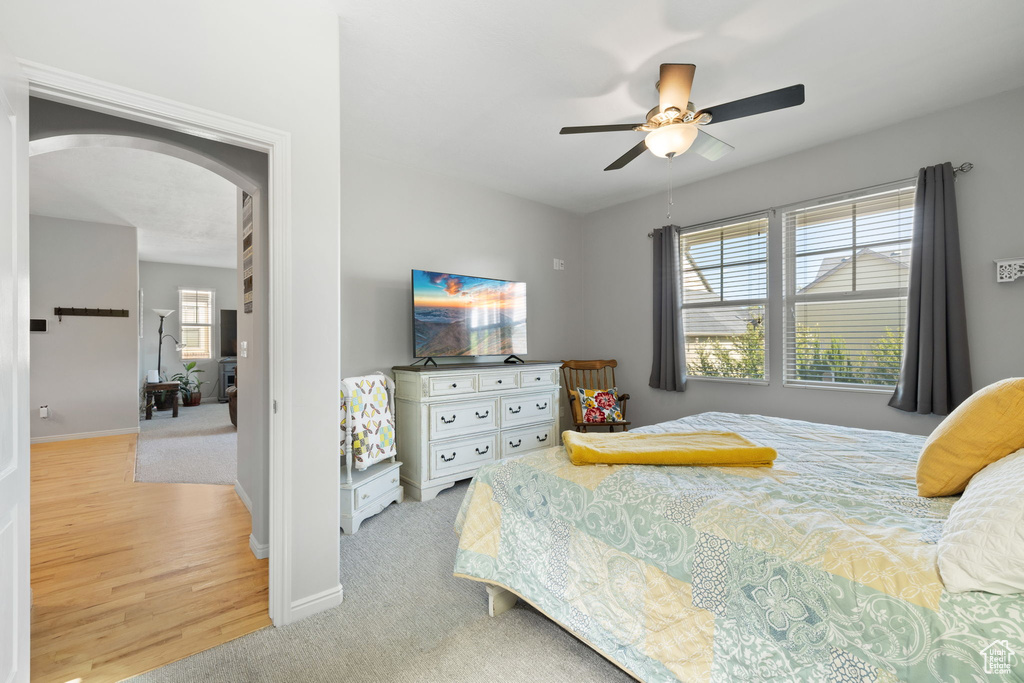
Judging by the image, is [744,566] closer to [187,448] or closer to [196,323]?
[187,448]

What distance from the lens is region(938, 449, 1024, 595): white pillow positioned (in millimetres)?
865

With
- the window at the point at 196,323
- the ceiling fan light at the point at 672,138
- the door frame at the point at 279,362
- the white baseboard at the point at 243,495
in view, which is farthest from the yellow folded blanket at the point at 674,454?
the window at the point at 196,323

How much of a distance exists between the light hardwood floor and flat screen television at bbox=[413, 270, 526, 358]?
1.86 m

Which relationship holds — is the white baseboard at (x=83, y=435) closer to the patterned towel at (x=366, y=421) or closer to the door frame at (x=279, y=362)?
the patterned towel at (x=366, y=421)

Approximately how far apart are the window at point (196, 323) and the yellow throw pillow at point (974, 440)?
33.2 ft

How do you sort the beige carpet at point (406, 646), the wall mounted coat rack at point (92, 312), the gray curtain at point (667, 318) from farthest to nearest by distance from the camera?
the wall mounted coat rack at point (92, 312) → the gray curtain at point (667, 318) → the beige carpet at point (406, 646)

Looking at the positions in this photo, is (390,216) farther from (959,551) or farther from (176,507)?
(959,551)

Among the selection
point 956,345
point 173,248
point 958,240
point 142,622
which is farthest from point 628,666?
point 173,248

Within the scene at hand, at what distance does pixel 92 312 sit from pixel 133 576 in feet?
15.8

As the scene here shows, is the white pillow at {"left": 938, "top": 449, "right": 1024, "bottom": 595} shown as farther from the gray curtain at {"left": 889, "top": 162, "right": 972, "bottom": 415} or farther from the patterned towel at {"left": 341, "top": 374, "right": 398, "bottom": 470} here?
the patterned towel at {"left": 341, "top": 374, "right": 398, "bottom": 470}

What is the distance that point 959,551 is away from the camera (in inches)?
36.5

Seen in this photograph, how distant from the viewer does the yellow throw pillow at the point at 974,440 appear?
1.24 metres

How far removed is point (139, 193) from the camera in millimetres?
4539

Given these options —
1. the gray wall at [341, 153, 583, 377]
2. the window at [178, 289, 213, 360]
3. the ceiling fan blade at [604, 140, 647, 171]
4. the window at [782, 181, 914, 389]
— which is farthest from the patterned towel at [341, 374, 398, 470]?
the window at [178, 289, 213, 360]
